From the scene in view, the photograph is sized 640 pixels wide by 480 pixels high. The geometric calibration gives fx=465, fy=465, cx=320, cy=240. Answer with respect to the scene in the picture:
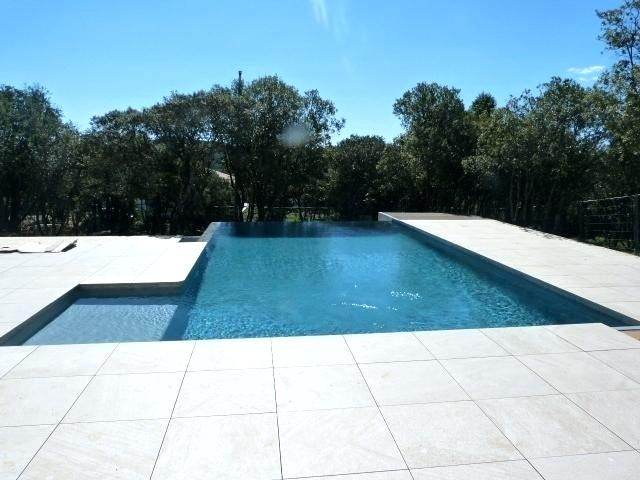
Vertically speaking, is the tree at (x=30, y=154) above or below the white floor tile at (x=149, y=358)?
above

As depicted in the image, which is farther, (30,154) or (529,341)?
(30,154)

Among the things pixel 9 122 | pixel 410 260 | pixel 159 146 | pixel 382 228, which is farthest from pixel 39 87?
pixel 410 260

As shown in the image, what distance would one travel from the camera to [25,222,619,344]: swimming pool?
4.87 m

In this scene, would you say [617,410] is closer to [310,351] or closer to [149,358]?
[310,351]

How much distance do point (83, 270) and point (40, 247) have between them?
2130 mm

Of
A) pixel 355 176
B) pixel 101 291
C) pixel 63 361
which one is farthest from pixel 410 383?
pixel 355 176

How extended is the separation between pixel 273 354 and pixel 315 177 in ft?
42.5

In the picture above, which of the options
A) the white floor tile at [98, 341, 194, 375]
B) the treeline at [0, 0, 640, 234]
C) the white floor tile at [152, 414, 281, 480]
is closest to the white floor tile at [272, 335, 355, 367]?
the white floor tile at [98, 341, 194, 375]

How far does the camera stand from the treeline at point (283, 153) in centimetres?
1124

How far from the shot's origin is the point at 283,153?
1459 centimetres

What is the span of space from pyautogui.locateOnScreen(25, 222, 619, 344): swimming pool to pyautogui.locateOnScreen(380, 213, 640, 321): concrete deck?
20 centimetres

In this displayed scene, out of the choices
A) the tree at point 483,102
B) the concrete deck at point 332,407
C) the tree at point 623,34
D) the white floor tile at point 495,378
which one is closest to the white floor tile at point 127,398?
the concrete deck at point 332,407

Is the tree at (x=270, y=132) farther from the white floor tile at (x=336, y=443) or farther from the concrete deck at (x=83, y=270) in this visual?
→ the white floor tile at (x=336, y=443)

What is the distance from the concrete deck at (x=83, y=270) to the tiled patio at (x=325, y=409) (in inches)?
61.5
